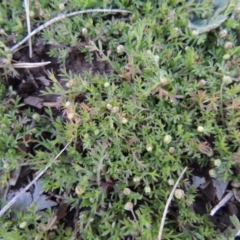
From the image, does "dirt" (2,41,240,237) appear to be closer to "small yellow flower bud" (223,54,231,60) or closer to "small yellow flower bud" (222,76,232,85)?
"small yellow flower bud" (222,76,232,85)

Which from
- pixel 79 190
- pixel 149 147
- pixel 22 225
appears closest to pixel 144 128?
pixel 149 147

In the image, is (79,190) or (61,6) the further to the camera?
(61,6)

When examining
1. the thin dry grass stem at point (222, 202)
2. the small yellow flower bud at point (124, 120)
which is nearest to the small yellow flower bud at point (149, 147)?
the small yellow flower bud at point (124, 120)

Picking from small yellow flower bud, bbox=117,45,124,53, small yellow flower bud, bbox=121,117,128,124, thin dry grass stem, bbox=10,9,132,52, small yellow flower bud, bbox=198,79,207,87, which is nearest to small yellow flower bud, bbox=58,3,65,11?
thin dry grass stem, bbox=10,9,132,52

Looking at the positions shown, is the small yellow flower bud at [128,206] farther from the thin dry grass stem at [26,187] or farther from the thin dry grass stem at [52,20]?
the thin dry grass stem at [52,20]

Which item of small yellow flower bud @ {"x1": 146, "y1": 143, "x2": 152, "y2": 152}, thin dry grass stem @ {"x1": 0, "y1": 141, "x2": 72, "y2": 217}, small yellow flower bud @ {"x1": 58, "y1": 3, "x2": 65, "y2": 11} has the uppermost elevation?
small yellow flower bud @ {"x1": 58, "y1": 3, "x2": 65, "y2": 11}

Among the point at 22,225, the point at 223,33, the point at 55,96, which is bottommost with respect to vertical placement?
the point at 22,225

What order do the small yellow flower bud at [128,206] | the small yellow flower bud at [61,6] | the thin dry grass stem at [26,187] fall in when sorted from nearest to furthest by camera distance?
the small yellow flower bud at [128,206]
the thin dry grass stem at [26,187]
the small yellow flower bud at [61,6]

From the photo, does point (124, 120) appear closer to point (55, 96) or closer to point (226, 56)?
point (55, 96)

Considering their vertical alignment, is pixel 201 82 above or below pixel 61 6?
below

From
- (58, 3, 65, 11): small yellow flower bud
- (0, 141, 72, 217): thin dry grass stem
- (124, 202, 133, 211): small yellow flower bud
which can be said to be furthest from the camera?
(58, 3, 65, 11): small yellow flower bud
